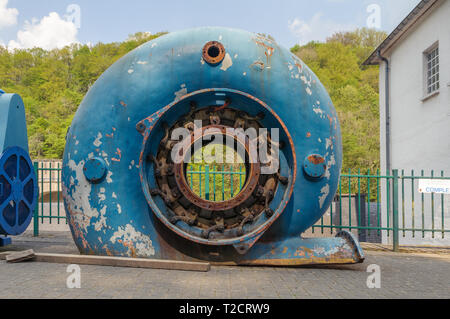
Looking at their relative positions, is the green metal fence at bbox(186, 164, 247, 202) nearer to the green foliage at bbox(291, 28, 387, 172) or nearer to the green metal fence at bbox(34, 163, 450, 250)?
the green metal fence at bbox(34, 163, 450, 250)

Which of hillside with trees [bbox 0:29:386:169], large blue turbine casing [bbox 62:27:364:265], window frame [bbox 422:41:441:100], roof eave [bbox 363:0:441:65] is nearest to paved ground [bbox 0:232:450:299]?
large blue turbine casing [bbox 62:27:364:265]

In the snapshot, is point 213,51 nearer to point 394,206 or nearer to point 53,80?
point 394,206

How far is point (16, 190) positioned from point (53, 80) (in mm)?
60308

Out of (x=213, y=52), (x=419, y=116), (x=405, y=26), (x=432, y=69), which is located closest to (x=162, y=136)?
(x=213, y=52)

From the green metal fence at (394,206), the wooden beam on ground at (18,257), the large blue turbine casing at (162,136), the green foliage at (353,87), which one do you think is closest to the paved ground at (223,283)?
the wooden beam on ground at (18,257)

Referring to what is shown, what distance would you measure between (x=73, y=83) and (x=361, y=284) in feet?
205

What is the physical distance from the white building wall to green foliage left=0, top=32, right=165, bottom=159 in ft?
131

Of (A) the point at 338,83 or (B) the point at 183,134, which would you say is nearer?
(B) the point at 183,134

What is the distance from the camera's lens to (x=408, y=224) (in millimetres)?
10805

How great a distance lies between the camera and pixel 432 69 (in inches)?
417

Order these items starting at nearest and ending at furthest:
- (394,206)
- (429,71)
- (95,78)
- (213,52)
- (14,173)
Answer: (213,52) < (14,173) < (394,206) < (429,71) < (95,78)
